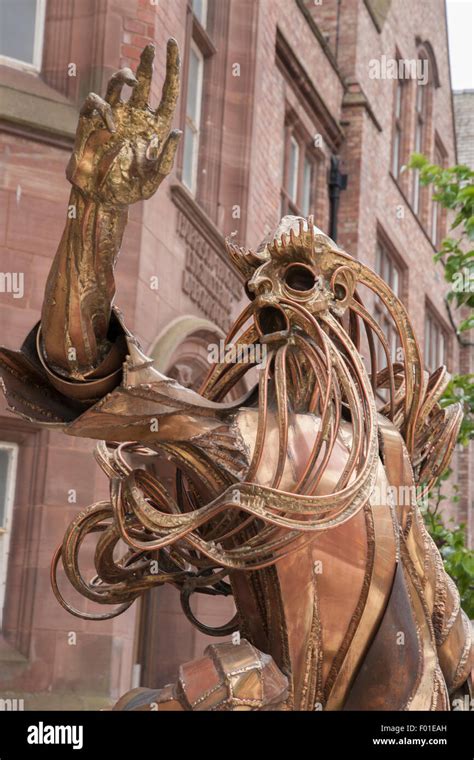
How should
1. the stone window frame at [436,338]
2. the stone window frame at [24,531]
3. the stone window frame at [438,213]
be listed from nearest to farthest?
the stone window frame at [24,531] → the stone window frame at [436,338] → the stone window frame at [438,213]

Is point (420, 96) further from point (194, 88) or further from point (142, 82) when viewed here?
point (142, 82)

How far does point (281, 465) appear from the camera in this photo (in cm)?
362

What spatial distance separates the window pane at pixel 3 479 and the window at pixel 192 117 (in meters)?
3.61

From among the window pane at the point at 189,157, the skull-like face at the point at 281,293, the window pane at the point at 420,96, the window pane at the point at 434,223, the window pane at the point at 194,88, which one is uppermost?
the window pane at the point at 420,96

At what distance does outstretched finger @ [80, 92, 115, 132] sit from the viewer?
3.22 metres

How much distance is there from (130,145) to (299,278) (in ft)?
2.74

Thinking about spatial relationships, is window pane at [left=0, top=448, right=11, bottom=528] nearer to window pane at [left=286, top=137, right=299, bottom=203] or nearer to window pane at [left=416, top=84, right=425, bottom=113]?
window pane at [left=286, top=137, right=299, bottom=203]

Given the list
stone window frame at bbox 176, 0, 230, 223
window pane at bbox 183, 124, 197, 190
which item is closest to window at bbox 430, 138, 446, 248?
stone window frame at bbox 176, 0, 230, 223

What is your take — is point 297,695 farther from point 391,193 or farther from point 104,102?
point 391,193

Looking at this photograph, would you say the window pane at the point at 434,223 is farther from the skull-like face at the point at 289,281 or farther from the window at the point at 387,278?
the skull-like face at the point at 289,281

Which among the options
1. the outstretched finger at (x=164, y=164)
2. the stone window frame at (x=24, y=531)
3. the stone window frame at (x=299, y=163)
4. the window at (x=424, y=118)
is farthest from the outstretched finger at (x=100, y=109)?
the window at (x=424, y=118)

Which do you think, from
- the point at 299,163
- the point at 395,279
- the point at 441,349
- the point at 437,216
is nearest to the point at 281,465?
the point at 299,163

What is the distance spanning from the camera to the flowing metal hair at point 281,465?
3578mm

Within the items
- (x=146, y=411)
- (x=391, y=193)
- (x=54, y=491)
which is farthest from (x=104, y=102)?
(x=391, y=193)
